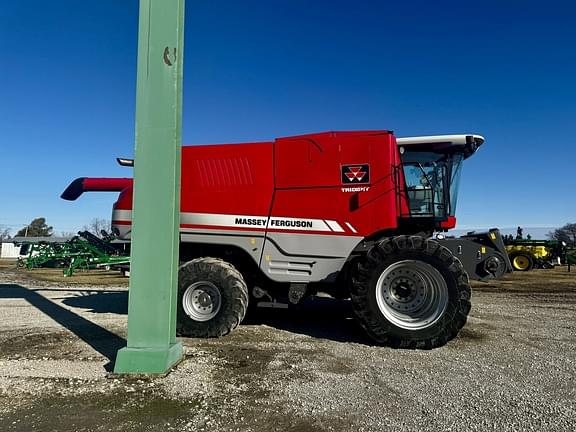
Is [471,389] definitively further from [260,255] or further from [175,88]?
[175,88]

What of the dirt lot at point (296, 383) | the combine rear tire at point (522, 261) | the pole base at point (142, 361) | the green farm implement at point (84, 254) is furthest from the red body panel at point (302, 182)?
the combine rear tire at point (522, 261)

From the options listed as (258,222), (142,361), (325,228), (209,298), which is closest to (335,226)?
(325,228)

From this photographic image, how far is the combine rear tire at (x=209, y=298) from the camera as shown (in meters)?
5.43

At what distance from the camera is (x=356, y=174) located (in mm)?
5699

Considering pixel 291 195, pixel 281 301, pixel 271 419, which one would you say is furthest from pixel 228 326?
pixel 271 419

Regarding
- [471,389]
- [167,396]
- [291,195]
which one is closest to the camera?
[167,396]

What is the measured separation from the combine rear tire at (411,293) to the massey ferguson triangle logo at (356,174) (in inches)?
40.3

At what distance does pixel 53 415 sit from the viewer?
297 centimetres

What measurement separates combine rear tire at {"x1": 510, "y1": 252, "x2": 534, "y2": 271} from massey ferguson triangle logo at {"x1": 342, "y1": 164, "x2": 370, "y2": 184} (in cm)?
1937

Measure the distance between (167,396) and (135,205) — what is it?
1.87 meters

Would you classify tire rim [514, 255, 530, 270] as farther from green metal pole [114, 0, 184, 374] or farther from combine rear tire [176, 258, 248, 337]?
green metal pole [114, 0, 184, 374]

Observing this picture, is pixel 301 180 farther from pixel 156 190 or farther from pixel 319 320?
pixel 319 320

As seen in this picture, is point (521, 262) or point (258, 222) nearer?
point (258, 222)

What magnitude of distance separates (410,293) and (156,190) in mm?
3538
